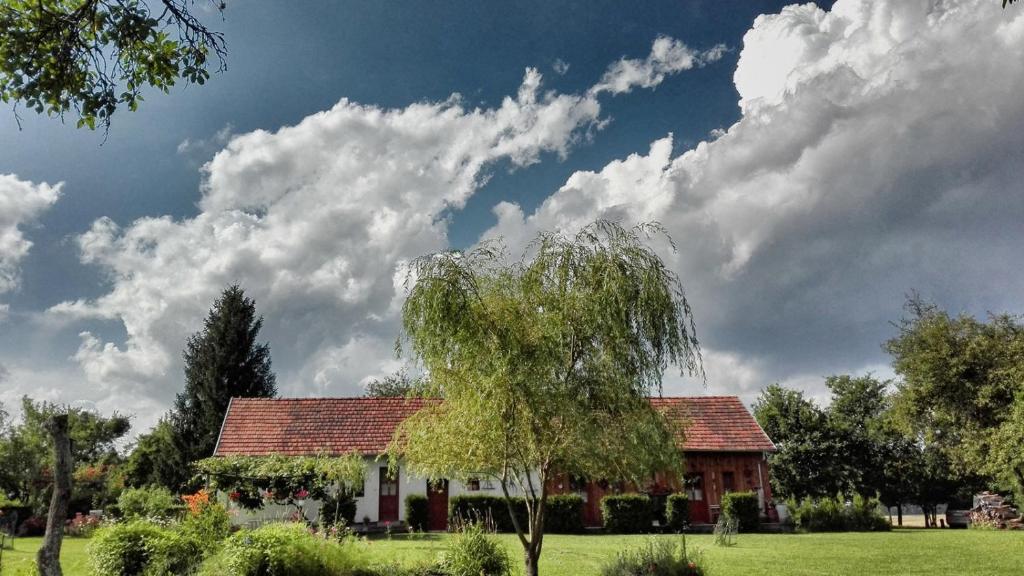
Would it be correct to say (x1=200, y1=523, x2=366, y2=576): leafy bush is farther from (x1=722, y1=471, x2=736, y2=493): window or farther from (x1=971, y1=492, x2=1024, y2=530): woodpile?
(x1=971, y1=492, x2=1024, y2=530): woodpile

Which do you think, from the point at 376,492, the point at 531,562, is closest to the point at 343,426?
the point at 376,492

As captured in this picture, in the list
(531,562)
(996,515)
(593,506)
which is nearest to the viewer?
(531,562)

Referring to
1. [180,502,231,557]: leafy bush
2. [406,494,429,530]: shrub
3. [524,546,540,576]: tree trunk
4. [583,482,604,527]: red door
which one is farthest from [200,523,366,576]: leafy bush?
[583,482,604,527]: red door

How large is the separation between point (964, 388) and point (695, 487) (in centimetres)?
1297

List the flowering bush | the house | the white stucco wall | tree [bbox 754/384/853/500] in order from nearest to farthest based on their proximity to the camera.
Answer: the flowering bush < the white stucco wall < the house < tree [bbox 754/384/853/500]

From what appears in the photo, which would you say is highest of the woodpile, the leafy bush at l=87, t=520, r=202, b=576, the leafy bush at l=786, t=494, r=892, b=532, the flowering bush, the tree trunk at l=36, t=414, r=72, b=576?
the tree trunk at l=36, t=414, r=72, b=576

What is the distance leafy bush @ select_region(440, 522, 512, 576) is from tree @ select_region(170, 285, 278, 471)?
92.2ft

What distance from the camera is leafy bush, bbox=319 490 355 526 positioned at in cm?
2227

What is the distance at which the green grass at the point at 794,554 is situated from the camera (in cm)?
1291

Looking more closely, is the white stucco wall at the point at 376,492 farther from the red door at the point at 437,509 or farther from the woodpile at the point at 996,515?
the woodpile at the point at 996,515

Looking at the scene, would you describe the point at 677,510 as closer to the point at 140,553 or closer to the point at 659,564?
the point at 659,564

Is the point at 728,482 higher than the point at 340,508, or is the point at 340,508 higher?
the point at 728,482

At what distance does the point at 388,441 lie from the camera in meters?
25.8

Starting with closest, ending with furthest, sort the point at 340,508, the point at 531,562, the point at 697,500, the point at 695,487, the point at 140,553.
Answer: the point at 531,562
the point at 140,553
the point at 340,508
the point at 697,500
the point at 695,487
